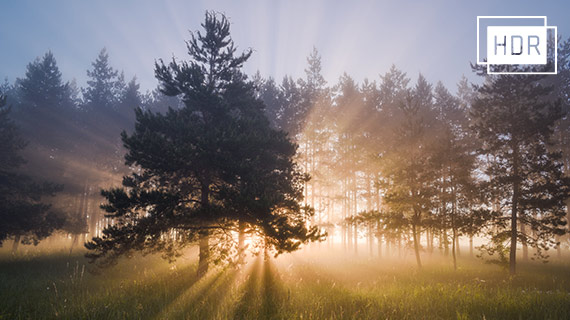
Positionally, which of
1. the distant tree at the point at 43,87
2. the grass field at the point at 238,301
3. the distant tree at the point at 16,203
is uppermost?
the distant tree at the point at 43,87

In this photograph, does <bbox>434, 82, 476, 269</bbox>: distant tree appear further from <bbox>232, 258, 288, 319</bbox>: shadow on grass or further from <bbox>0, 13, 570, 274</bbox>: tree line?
<bbox>232, 258, 288, 319</bbox>: shadow on grass

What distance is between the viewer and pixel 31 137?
82.9 ft

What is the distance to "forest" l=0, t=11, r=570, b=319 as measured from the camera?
7.58 metres

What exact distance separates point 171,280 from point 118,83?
37.4 metres

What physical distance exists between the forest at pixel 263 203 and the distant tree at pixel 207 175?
0.23 feet

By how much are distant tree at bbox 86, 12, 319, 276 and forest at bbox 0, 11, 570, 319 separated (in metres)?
0.07

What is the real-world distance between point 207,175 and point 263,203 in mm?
3817

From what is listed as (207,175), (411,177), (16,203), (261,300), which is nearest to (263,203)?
(261,300)

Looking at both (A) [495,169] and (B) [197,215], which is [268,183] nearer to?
(B) [197,215]

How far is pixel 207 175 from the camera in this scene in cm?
1118

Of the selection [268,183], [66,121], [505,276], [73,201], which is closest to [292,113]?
[268,183]

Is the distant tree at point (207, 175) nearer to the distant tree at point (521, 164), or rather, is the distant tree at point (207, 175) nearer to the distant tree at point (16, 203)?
the distant tree at point (16, 203)

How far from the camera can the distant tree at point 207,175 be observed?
30.0 feet

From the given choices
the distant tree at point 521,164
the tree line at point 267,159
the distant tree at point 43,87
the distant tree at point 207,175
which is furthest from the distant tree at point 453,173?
the distant tree at point 43,87
